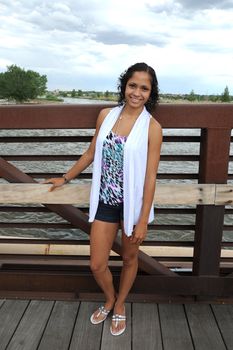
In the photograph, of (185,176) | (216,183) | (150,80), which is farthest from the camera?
(185,176)

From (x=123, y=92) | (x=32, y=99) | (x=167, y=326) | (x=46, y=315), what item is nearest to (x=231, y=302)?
(x=167, y=326)

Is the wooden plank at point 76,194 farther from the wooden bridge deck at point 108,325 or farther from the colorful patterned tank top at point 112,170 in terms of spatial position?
the wooden bridge deck at point 108,325

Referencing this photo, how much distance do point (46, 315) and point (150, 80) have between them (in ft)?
5.73

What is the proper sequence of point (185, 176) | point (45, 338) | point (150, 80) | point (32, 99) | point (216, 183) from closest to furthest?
1. point (150, 80)
2. point (45, 338)
3. point (216, 183)
4. point (185, 176)
5. point (32, 99)

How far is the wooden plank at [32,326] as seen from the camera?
2.45 metres

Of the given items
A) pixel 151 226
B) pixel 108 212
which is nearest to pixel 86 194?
pixel 108 212

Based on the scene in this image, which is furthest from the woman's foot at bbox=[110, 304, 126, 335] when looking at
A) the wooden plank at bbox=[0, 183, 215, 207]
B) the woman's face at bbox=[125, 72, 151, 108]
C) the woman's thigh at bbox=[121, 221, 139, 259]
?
the woman's face at bbox=[125, 72, 151, 108]

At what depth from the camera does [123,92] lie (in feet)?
7.91

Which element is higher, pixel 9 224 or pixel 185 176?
pixel 185 176

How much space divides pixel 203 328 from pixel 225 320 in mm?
198

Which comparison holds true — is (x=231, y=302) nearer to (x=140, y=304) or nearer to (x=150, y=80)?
(x=140, y=304)

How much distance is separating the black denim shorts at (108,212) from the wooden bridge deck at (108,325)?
77cm

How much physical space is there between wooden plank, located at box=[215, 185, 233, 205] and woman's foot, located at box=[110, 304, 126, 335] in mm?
985

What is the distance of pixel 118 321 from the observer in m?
2.63
